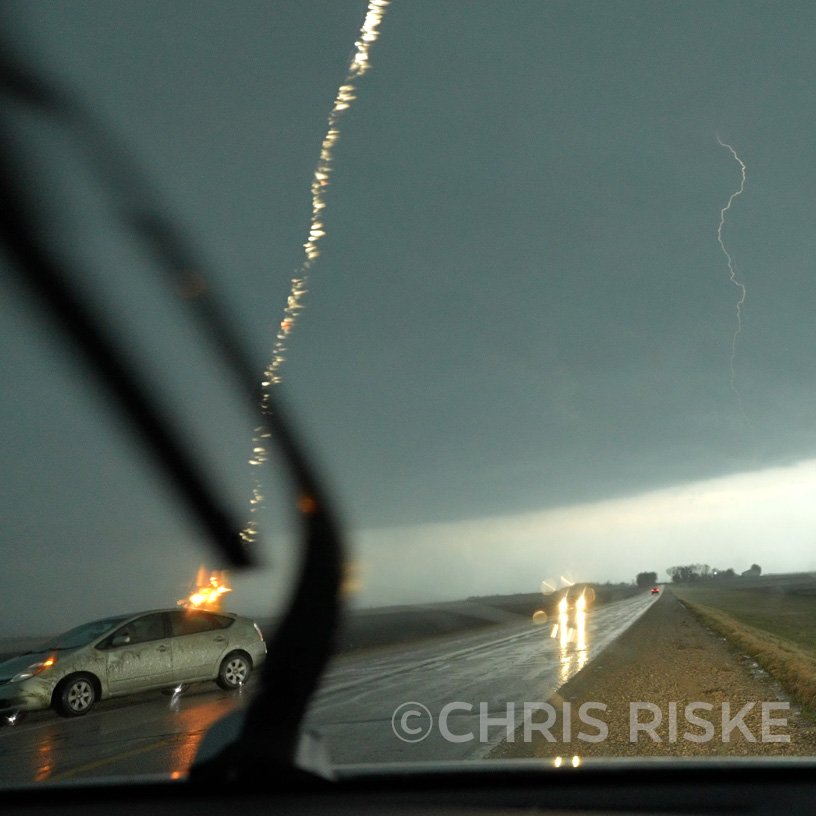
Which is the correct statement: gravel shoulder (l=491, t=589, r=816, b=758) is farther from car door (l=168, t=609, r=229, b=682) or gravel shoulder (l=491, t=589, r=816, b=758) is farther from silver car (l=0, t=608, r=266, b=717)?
car door (l=168, t=609, r=229, b=682)

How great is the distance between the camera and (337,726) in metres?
10.1

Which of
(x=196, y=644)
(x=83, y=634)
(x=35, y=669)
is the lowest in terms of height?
(x=35, y=669)

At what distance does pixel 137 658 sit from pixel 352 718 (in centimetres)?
707

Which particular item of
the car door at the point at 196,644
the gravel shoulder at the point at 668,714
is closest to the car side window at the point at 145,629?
the car door at the point at 196,644

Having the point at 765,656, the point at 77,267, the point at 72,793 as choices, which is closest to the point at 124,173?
the point at 77,267

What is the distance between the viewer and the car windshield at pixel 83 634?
53.8 feet

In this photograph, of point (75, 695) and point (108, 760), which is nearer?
point (108, 760)

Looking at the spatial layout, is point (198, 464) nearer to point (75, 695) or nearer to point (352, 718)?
point (352, 718)

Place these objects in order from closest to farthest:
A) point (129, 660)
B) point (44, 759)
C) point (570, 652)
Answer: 1. point (44, 759)
2. point (129, 660)
3. point (570, 652)

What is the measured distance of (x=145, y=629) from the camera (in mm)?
17125

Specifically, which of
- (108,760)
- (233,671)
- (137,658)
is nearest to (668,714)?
(108,760)

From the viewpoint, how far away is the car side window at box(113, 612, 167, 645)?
1673 centimetres

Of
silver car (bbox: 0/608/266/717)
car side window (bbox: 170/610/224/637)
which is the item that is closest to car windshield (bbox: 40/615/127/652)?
silver car (bbox: 0/608/266/717)

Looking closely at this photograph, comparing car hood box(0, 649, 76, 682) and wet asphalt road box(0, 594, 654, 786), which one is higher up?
car hood box(0, 649, 76, 682)
